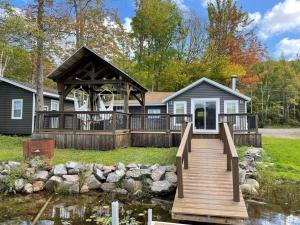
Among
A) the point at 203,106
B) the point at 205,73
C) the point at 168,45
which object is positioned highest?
the point at 168,45

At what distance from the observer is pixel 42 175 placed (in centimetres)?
881

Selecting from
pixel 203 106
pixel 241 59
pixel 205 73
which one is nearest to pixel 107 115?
pixel 203 106

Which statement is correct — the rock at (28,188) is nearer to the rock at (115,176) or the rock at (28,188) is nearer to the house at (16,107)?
the rock at (115,176)

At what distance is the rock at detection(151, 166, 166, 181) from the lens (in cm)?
853

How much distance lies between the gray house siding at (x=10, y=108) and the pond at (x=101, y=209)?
34.8ft

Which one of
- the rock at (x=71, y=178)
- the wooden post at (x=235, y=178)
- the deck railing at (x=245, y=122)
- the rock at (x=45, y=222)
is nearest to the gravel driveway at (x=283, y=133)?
the deck railing at (x=245, y=122)

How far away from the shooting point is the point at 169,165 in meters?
9.02

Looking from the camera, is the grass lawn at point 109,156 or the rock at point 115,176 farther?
the grass lawn at point 109,156

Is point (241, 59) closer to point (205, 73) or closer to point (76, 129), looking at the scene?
point (205, 73)

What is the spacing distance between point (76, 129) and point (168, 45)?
20.5 meters

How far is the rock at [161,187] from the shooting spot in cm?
815

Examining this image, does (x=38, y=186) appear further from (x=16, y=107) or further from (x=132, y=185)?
(x=16, y=107)

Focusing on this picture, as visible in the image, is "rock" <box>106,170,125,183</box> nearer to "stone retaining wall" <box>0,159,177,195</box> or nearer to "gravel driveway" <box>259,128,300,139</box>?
"stone retaining wall" <box>0,159,177,195</box>

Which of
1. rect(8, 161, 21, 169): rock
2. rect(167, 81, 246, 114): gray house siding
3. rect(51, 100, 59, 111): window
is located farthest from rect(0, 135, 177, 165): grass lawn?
rect(51, 100, 59, 111): window
